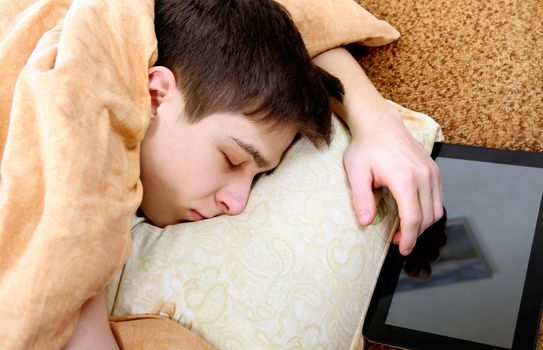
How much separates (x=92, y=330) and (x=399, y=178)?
0.46 m

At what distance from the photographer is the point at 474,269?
92cm

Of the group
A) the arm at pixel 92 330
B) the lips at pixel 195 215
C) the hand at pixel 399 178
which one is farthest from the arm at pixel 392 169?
the arm at pixel 92 330

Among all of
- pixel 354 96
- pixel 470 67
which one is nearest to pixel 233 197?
pixel 354 96

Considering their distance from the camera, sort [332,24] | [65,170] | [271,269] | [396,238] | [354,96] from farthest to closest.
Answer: [332,24], [354,96], [396,238], [271,269], [65,170]

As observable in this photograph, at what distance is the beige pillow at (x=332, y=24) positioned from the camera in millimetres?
1130

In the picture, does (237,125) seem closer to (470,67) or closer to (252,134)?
(252,134)

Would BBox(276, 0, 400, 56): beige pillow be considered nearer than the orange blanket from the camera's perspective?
No

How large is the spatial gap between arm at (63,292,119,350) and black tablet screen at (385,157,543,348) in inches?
14.9

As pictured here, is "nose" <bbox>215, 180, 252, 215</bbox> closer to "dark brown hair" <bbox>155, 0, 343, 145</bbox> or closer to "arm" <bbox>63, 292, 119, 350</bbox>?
"dark brown hair" <bbox>155, 0, 343, 145</bbox>

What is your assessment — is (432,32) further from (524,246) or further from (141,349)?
(141,349)

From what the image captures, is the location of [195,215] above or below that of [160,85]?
below

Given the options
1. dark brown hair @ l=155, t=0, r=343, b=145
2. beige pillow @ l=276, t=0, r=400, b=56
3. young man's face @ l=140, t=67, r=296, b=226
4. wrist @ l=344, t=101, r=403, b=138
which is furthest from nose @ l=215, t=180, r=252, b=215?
beige pillow @ l=276, t=0, r=400, b=56

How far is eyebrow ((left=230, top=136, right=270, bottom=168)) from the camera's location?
35.5 inches

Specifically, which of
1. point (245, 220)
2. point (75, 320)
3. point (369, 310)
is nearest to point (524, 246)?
point (369, 310)
